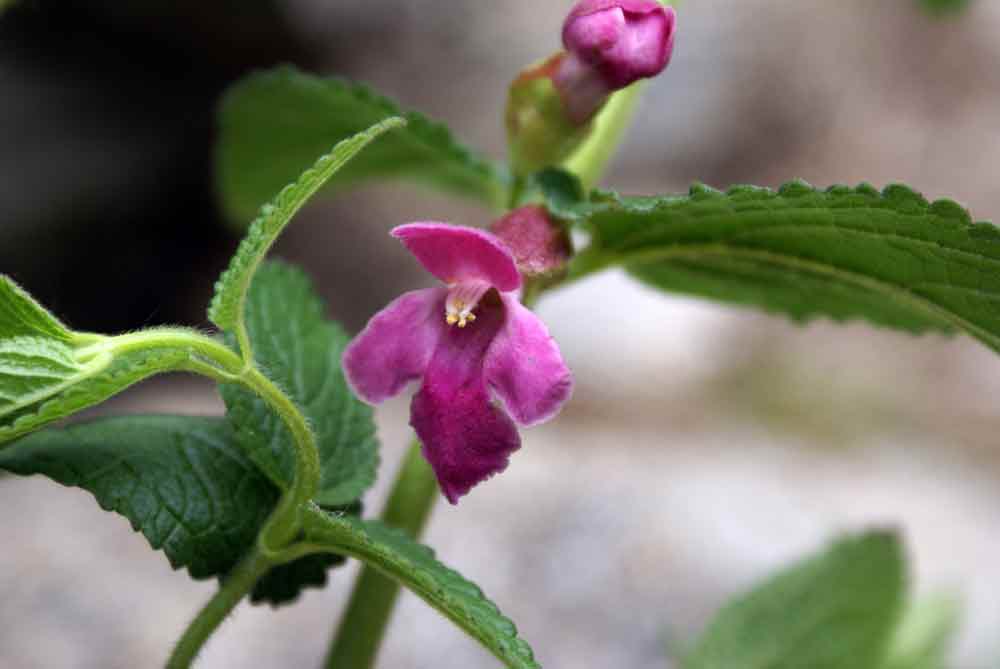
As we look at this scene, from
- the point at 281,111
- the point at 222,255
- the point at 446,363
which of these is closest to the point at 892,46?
the point at 222,255

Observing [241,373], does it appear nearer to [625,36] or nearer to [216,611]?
[216,611]

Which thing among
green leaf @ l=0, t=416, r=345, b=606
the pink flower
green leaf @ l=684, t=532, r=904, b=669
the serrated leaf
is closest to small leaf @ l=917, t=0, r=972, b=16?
green leaf @ l=684, t=532, r=904, b=669

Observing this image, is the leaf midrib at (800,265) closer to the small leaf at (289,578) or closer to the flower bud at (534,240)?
the flower bud at (534,240)

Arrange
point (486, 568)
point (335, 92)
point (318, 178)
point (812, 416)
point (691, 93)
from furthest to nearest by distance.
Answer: point (691, 93), point (812, 416), point (486, 568), point (335, 92), point (318, 178)

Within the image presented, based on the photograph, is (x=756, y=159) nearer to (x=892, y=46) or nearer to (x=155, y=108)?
(x=892, y=46)

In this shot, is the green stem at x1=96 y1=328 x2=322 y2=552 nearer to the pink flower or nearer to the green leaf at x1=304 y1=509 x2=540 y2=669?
the green leaf at x1=304 y1=509 x2=540 y2=669

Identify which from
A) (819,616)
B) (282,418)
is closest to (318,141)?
(282,418)

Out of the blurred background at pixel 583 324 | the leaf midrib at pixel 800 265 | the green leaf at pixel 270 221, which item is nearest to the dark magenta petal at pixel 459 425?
the green leaf at pixel 270 221
